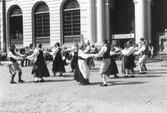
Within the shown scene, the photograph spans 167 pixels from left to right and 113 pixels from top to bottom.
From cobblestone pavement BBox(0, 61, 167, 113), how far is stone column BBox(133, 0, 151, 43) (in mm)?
12757

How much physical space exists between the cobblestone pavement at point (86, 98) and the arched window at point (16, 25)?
21.7 metres

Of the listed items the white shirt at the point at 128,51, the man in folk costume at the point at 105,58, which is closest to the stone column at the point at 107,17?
the white shirt at the point at 128,51

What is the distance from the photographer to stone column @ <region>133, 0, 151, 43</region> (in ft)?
81.5

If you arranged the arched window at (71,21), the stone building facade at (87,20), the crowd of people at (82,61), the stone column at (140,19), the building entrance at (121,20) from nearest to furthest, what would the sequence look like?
the crowd of people at (82,61) < the stone column at (140,19) < the stone building facade at (87,20) < the building entrance at (121,20) < the arched window at (71,21)

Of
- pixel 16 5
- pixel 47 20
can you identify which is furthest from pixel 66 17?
pixel 16 5

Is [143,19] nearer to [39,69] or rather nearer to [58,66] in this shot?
[58,66]

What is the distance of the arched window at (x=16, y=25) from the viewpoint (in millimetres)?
33688

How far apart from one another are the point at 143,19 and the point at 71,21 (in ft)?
25.6

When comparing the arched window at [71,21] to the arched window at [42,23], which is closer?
the arched window at [71,21]

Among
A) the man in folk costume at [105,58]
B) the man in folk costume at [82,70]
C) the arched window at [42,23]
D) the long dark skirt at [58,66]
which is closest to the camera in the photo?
the man in folk costume at [105,58]

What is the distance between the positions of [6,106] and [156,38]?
65.2ft

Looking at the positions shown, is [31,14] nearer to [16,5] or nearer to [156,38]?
[16,5]

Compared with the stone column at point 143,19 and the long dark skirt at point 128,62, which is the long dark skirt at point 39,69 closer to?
the long dark skirt at point 128,62

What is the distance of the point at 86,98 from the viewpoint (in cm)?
953
